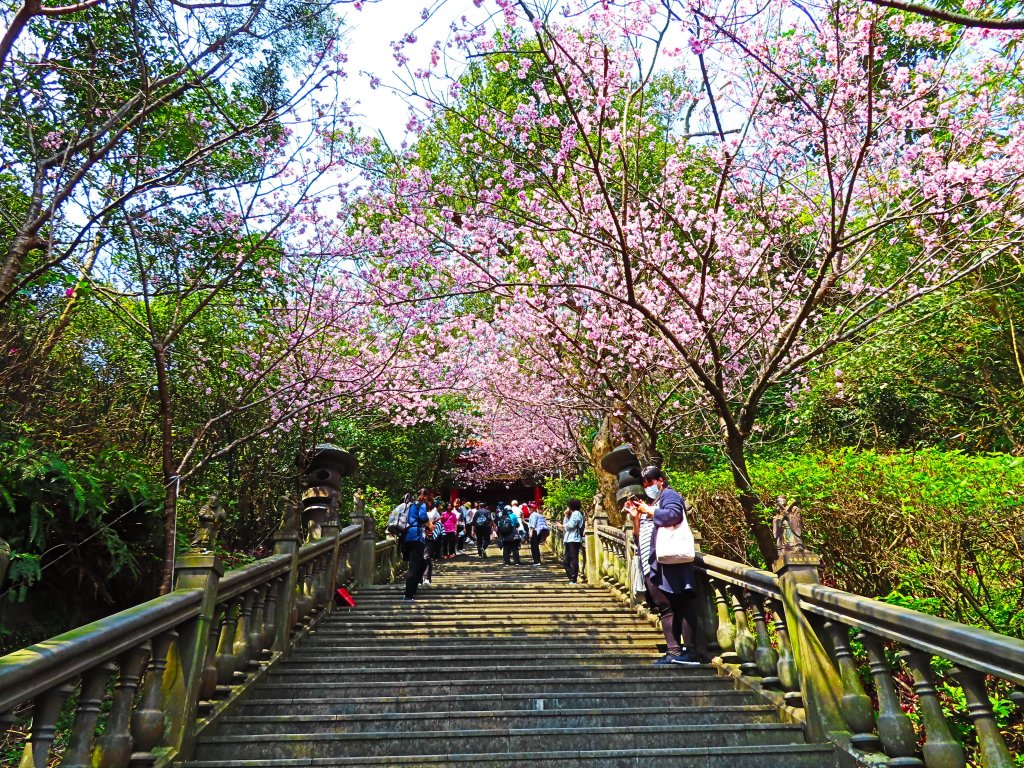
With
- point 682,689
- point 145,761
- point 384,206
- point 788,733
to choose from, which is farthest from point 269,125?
point 788,733

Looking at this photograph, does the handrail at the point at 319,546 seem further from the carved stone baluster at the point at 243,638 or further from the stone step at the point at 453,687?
the stone step at the point at 453,687

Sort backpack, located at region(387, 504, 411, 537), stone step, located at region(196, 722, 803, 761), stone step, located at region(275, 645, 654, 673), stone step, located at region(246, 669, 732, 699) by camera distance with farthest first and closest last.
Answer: backpack, located at region(387, 504, 411, 537) < stone step, located at region(275, 645, 654, 673) < stone step, located at region(246, 669, 732, 699) < stone step, located at region(196, 722, 803, 761)

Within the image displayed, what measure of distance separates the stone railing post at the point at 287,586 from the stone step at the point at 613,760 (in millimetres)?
2181

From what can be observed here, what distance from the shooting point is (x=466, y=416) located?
25531 millimetres

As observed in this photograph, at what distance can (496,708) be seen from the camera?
4.88 meters

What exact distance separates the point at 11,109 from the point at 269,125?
106 inches

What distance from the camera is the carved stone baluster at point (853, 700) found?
3.86 m

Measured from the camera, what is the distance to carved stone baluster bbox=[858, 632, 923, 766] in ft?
11.7

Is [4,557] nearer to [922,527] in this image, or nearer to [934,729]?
[934,729]

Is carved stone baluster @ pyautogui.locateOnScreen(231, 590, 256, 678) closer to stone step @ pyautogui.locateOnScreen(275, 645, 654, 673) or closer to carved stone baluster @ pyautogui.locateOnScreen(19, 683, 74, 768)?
stone step @ pyautogui.locateOnScreen(275, 645, 654, 673)

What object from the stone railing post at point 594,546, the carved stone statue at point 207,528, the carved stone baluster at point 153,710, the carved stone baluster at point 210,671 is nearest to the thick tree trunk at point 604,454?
the stone railing post at point 594,546

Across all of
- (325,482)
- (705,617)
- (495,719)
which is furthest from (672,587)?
(325,482)

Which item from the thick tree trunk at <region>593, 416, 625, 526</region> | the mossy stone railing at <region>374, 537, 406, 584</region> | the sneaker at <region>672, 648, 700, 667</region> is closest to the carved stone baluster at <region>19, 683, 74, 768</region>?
the sneaker at <region>672, 648, 700, 667</region>

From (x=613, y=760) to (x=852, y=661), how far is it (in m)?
1.80
